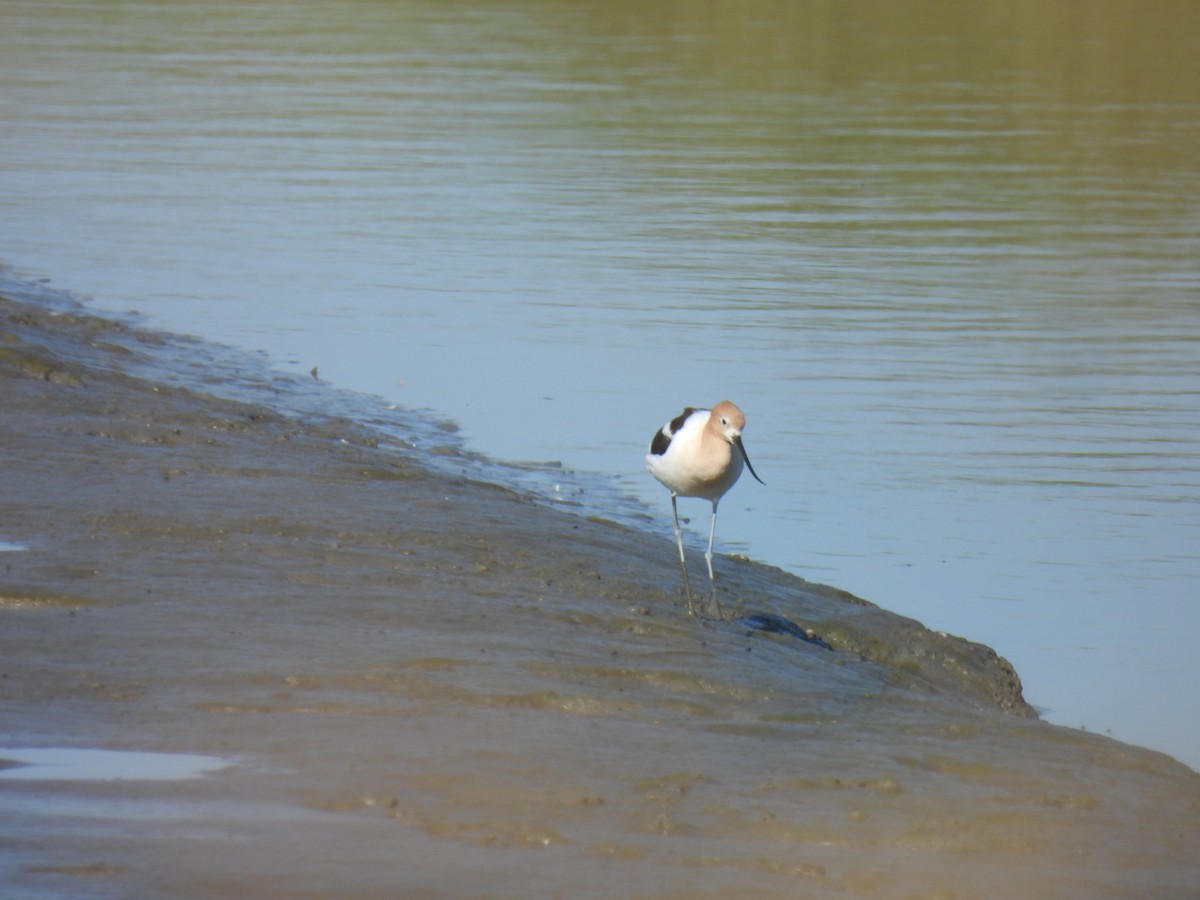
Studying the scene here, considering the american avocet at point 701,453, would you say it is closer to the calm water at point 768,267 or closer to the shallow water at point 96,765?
the calm water at point 768,267

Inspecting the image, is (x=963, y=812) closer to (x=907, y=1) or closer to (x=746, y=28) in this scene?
(x=746, y=28)

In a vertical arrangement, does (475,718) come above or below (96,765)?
above

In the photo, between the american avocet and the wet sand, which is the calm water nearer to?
the wet sand

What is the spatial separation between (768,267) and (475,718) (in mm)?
10776

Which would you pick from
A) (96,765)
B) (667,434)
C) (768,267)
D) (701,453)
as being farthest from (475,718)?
(768,267)

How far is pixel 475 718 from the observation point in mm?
5473

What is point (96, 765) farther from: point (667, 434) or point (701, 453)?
point (667, 434)

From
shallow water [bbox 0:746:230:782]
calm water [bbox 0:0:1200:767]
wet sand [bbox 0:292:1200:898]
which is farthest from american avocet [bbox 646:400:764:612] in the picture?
shallow water [bbox 0:746:230:782]

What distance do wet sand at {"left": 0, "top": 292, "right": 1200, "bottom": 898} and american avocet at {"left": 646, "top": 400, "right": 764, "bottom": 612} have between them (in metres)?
0.49

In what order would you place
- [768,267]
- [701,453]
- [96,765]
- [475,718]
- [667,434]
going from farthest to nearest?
[768,267], [667,434], [701,453], [475,718], [96,765]

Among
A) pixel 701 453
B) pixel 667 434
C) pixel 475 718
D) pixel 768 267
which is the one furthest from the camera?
pixel 768 267

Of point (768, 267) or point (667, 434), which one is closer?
point (667, 434)

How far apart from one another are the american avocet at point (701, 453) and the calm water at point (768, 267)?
1.62m

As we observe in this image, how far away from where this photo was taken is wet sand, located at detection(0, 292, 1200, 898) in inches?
174
